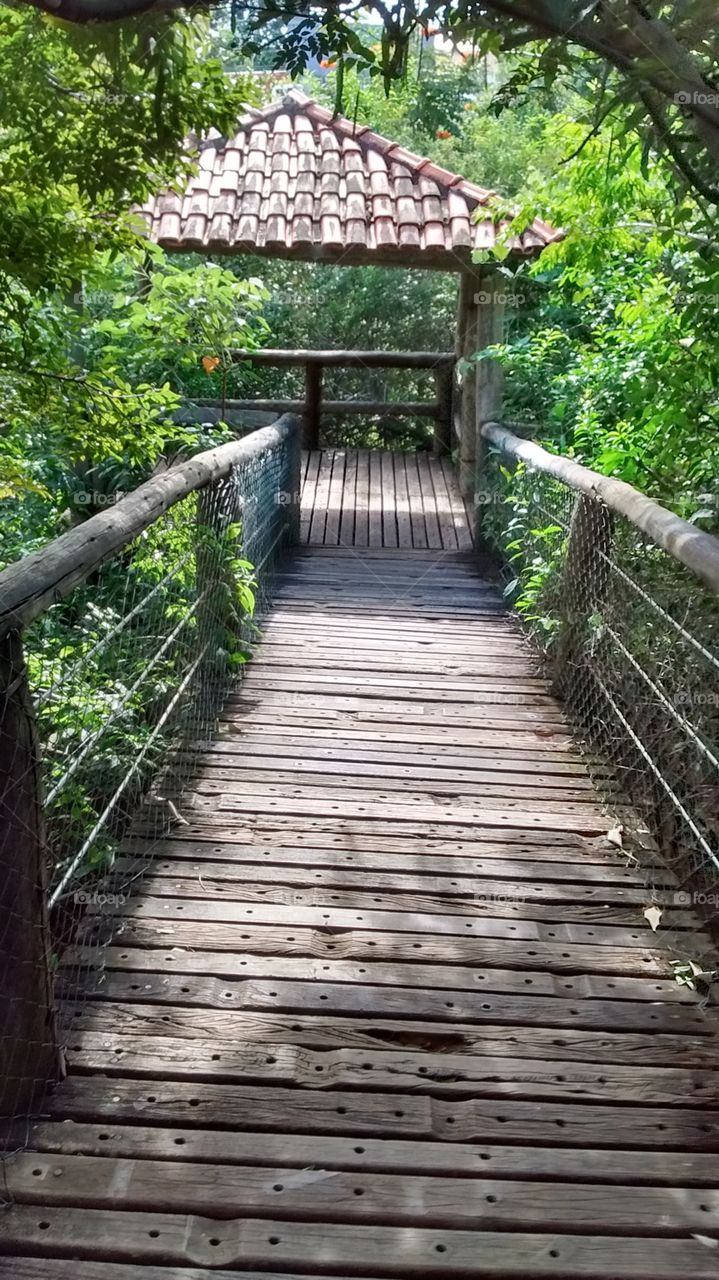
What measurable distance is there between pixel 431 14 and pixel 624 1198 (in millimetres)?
2374

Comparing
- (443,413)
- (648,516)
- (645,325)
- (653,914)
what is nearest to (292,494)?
(645,325)

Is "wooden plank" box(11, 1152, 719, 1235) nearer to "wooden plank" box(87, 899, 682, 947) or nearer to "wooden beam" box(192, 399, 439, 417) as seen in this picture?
"wooden plank" box(87, 899, 682, 947)

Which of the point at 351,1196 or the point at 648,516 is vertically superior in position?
the point at 648,516

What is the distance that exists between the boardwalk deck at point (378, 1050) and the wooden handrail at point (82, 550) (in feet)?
3.16

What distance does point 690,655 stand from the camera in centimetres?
296

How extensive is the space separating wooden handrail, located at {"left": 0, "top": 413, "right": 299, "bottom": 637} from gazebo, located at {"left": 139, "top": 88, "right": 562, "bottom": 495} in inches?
171

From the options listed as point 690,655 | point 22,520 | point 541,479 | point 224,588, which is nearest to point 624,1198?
point 690,655

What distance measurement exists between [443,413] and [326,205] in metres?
3.49

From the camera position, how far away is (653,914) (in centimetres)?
275

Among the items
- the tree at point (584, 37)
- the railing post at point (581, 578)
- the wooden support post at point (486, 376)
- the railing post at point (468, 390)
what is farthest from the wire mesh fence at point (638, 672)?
the railing post at point (468, 390)

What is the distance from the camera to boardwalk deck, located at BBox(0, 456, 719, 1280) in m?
1.73

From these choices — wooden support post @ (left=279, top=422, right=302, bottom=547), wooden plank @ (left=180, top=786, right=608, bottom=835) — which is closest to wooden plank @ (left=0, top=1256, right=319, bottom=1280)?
wooden plank @ (left=180, top=786, right=608, bottom=835)

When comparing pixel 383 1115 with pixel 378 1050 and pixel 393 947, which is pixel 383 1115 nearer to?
pixel 378 1050

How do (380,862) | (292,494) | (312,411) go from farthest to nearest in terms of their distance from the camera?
(312,411) → (292,494) → (380,862)
